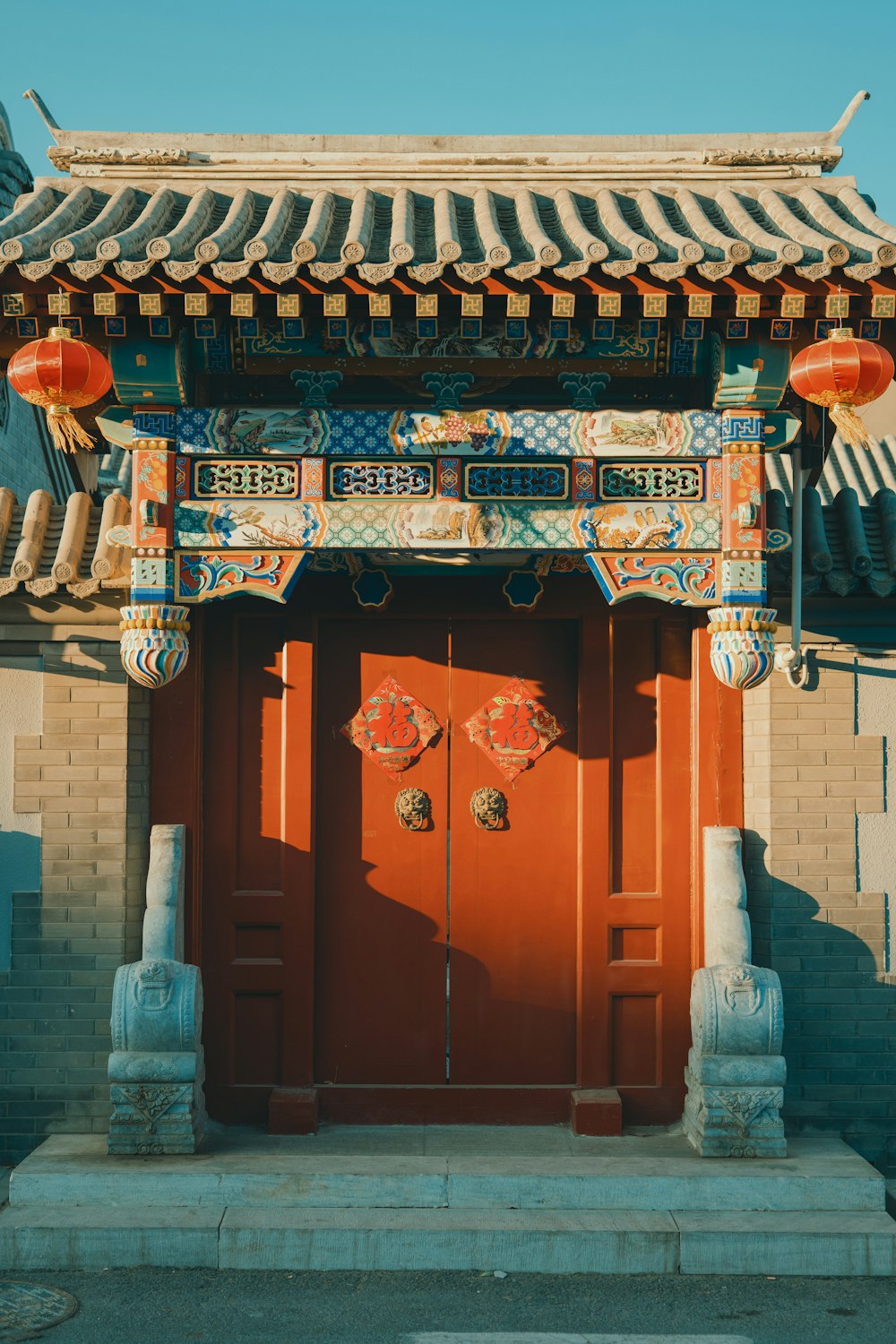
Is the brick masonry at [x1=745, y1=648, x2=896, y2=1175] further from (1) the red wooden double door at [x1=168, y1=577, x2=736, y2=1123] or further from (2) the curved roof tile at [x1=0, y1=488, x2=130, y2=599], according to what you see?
(2) the curved roof tile at [x1=0, y1=488, x2=130, y2=599]

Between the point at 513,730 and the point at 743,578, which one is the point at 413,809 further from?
the point at 743,578

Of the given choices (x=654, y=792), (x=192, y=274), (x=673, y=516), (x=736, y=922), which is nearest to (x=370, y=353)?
(x=192, y=274)

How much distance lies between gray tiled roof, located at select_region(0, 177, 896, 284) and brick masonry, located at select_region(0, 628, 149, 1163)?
6.64 feet

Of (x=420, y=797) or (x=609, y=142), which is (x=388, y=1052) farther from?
(x=609, y=142)

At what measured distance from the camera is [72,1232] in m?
5.53

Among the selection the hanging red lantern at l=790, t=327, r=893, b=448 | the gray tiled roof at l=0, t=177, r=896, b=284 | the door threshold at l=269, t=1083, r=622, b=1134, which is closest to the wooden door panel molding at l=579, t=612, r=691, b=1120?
the door threshold at l=269, t=1083, r=622, b=1134

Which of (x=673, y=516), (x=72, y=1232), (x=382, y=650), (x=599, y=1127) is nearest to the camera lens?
(x=72, y=1232)

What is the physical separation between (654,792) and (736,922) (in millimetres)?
901

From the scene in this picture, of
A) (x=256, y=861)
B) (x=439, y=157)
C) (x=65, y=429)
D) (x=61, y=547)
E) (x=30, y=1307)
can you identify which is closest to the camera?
(x=30, y=1307)

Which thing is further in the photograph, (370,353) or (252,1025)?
(252,1025)

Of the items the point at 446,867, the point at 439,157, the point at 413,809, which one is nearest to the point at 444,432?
the point at 413,809

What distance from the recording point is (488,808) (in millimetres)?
6871

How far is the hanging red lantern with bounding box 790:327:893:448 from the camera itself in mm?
5605

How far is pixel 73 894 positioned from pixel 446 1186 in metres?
2.35
